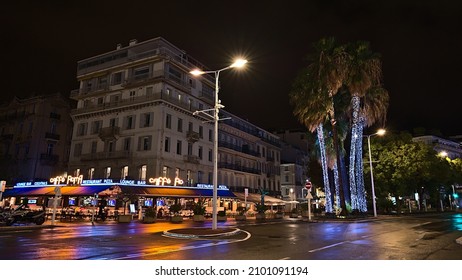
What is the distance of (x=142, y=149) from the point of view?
3769 cm

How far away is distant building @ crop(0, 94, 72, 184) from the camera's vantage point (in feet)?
145

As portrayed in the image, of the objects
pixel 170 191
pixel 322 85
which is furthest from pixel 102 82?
pixel 322 85

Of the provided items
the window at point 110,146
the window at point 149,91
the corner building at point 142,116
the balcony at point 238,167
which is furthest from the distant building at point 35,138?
the balcony at point 238,167

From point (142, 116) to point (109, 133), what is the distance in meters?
4.64

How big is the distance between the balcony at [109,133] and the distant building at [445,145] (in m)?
71.3

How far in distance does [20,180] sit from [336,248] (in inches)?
1753

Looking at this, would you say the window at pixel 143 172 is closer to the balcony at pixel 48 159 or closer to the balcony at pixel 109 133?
the balcony at pixel 109 133

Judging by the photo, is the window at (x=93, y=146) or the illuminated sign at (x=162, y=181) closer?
the illuminated sign at (x=162, y=181)

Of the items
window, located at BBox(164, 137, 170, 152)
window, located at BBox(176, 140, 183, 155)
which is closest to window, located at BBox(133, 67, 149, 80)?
window, located at BBox(164, 137, 170, 152)

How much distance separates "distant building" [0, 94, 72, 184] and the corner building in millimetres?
4701

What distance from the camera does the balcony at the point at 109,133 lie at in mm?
39531

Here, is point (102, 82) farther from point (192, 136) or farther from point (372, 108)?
point (372, 108)

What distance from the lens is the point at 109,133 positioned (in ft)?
130
